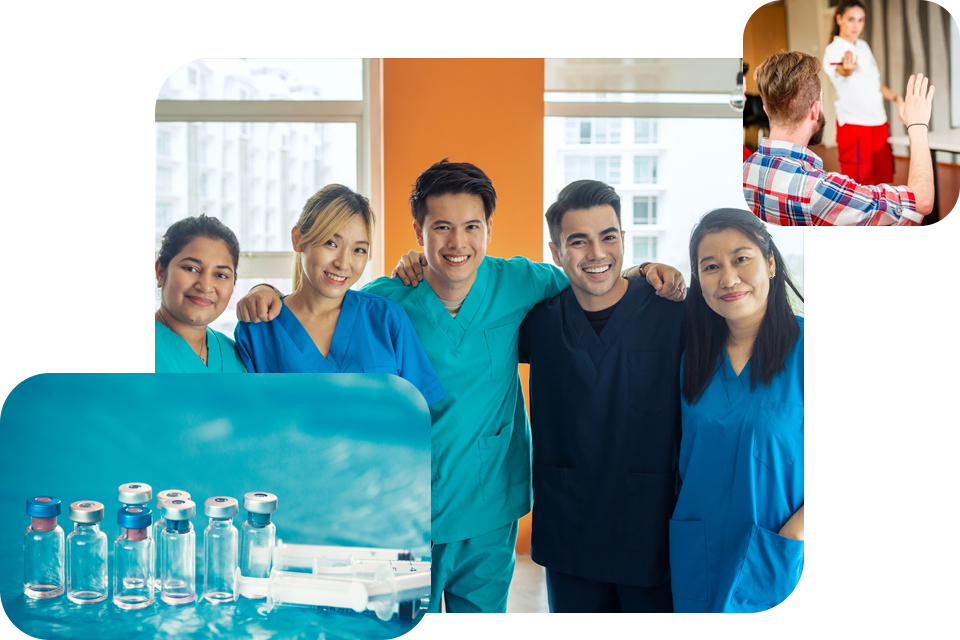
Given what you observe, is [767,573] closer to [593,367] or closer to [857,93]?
[593,367]

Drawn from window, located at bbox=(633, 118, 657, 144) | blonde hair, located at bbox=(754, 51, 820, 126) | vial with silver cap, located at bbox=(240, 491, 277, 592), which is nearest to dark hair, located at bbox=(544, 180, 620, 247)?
window, located at bbox=(633, 118, 657, 144)

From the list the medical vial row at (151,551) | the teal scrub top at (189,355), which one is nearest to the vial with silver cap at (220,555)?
the medical vial row at (151,551)

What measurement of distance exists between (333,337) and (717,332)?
2.43 ft

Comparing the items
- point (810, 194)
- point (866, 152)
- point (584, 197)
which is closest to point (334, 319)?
point (584, 197)

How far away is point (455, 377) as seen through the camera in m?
1.68

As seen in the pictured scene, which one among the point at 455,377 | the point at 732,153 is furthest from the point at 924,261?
the point at 455,377

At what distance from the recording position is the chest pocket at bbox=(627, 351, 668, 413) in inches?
66.2

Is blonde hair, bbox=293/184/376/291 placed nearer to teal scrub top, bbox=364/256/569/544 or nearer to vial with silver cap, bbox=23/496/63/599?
teal scrub top, bbox=364/256/569/544

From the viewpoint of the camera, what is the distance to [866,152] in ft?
5.40

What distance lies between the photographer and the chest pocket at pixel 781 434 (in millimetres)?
1668

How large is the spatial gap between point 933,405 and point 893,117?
0.55 metres

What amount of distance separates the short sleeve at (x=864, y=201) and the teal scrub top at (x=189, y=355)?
1147 mm

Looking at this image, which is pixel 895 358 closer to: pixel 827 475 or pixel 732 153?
pixel 827 475

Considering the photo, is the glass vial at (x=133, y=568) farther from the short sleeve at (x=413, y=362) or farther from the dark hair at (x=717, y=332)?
the dark hair at (x=717, y=332)
